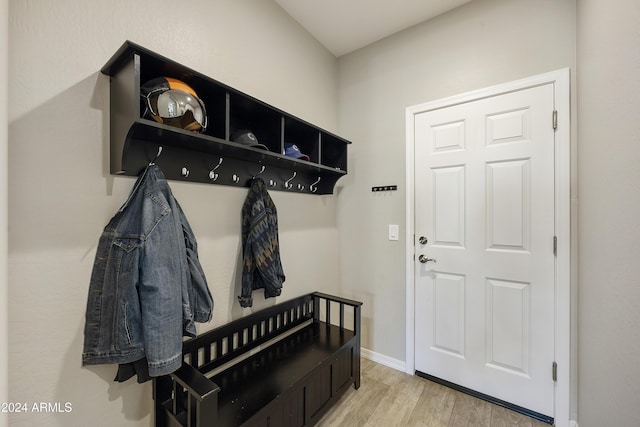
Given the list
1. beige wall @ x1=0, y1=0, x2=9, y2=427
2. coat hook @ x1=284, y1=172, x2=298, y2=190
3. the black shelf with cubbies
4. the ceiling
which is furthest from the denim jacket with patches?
the ceiling

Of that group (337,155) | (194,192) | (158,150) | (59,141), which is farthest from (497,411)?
(59,141)

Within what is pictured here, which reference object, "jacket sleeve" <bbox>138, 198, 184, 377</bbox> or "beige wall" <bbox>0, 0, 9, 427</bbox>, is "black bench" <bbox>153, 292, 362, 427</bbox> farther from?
"beige wall" <bbox>0, 0, 9, 427</bbox>

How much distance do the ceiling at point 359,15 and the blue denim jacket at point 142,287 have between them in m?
1.73

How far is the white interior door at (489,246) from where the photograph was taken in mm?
1645

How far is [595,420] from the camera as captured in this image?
1210 mm

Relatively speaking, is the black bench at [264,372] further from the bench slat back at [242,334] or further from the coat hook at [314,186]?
the coat hook at [314,186]

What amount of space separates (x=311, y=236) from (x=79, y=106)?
5.30ft

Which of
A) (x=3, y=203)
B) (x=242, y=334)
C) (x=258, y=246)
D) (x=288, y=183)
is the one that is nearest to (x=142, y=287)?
(x=3, y=203)

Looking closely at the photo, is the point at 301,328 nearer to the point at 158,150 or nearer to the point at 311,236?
the point at 311,236

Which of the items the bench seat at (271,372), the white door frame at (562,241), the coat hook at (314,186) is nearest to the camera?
the bench seat at (271,372)

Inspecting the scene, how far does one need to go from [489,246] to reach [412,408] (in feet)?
Result: 4.06

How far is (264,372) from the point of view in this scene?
1439mm

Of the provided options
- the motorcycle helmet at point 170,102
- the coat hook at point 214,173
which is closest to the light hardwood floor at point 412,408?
the coat hook at point 214,173

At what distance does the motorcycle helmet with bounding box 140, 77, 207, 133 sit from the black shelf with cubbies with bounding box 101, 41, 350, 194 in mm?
39
